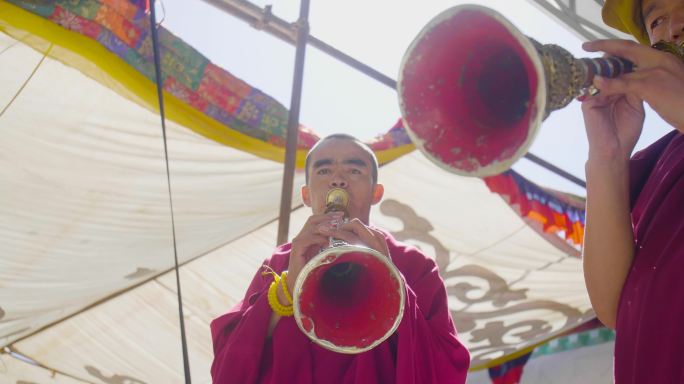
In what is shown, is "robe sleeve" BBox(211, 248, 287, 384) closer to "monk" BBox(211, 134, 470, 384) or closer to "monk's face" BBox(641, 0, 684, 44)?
"monk" BBox(211, 134, 470, 384)

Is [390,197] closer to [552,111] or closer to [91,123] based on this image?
[91,123]

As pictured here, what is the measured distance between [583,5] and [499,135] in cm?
215

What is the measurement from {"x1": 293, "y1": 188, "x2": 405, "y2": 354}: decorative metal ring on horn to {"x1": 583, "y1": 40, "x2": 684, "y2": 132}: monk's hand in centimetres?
60

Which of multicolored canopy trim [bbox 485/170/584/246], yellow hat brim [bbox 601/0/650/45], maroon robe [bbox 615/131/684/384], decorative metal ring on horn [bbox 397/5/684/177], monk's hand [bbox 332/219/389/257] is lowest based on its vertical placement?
maroon robe [bbox 615/131/684/384]

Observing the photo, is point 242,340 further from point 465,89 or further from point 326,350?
point 465,89

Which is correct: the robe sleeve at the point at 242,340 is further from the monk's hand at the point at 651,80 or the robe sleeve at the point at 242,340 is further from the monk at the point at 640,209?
the monk's hand at the point at 651,80

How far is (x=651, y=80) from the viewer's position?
1.04m

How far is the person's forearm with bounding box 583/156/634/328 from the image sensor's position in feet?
3.95

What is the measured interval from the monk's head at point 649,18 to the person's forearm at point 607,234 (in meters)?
0.34

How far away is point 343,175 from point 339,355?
1.88 ft

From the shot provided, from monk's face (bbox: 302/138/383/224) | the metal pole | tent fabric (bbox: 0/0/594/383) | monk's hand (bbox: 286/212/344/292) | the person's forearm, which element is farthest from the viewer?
tent fabric (bbox: 0/0/594/383)

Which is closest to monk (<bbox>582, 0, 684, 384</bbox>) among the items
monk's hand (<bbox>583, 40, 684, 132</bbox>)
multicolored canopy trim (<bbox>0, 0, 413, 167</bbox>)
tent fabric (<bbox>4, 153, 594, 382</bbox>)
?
monk's hand (<bbox>583, 40, 684, 132</bbox>)

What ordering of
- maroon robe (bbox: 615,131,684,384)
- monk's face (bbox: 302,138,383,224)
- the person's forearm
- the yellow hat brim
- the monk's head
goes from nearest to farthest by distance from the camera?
maroon robe (bbox: 615,131,684,384) → the person's forearm → the monk's head → the yellow hat brim → monk's face (bbox: 302,138,383,224)

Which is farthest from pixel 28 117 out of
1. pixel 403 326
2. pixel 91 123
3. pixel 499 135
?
pixel 499 135
